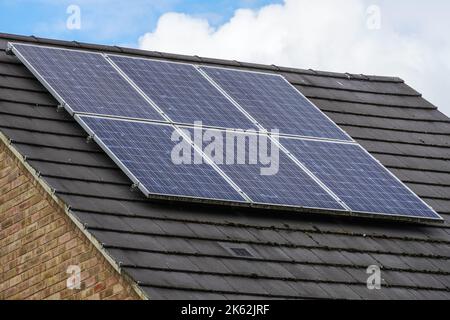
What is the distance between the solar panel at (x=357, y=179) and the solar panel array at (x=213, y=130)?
0.07ft

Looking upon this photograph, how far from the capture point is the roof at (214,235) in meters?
17.6

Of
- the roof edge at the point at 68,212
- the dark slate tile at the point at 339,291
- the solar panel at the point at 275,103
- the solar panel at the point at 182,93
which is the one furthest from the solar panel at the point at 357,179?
the roof edge at the point at 68,212

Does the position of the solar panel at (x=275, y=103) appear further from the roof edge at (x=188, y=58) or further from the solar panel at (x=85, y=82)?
the solar panel at (x=85, y=82)

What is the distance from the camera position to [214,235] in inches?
739

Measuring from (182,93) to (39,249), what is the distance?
14.1 feet

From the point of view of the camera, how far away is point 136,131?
20391mm

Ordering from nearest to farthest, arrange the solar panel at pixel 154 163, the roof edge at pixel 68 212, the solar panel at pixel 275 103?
the roof edge at pixel 68 212 < the solar panel at pixel 154 163 < the solar panel at pixel 275 103

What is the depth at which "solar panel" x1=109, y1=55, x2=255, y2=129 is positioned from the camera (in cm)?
2145

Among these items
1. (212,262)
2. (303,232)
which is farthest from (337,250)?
(212,262)

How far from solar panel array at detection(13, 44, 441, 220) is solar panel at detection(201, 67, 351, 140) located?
2 cm

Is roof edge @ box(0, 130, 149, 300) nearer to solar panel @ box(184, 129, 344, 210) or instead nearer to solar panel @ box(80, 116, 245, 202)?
solar panel @ box(80, 116, 245, 202)

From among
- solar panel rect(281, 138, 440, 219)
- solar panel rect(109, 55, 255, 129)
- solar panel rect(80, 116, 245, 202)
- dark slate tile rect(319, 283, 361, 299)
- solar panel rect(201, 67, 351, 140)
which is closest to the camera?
dark slate tile rect(319, 283, 361, 299)

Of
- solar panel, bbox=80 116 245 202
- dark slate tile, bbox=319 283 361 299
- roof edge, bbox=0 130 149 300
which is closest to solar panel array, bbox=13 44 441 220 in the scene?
solar panel, bbox=80 116 245 202

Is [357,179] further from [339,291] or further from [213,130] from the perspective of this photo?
[339,291]
